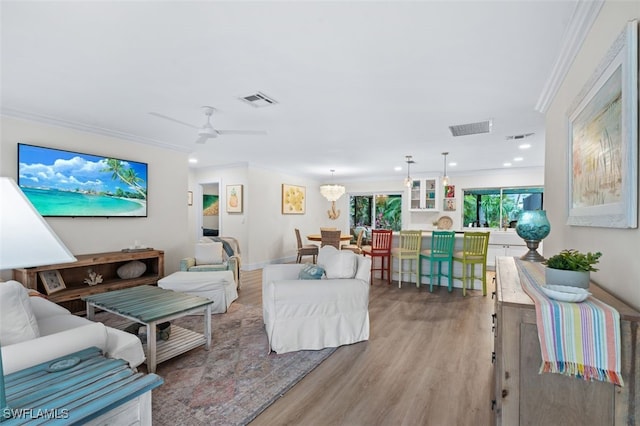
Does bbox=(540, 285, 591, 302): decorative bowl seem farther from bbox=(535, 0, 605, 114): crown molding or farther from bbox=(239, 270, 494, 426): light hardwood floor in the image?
bbox=(535, 0, 605, 114): crown molding

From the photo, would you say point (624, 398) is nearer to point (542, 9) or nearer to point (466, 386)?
point (466, 386)

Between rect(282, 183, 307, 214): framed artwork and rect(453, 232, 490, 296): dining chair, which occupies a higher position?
rect(282, 183, 307, 214): framed artwork

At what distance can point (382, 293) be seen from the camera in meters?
4.83

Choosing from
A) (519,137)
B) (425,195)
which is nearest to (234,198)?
(425,195)

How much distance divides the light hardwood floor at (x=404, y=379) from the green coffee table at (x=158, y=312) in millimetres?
1061

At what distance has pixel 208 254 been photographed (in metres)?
4.68

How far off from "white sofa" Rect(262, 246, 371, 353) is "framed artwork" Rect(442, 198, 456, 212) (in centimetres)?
546

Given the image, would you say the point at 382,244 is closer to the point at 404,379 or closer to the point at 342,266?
the point at 342,266

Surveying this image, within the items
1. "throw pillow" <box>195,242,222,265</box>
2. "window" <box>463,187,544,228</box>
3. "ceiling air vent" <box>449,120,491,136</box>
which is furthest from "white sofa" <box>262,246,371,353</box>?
"window" <box>463,187,544,228</box>

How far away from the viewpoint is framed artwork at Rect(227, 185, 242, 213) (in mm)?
6668

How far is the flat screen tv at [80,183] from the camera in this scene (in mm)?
3514

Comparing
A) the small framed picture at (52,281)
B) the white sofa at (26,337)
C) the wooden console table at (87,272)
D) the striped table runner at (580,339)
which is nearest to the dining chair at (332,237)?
the wooden console table at (87,272)

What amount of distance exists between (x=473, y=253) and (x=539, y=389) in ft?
12.9

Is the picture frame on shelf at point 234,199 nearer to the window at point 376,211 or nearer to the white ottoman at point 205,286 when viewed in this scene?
the white ottoman at point 205,286
